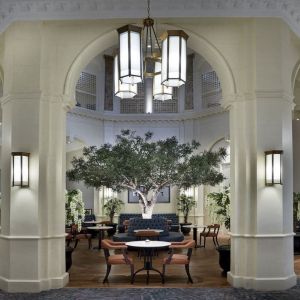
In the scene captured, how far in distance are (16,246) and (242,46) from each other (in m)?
5.00

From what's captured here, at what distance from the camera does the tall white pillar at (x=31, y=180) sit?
772 cm

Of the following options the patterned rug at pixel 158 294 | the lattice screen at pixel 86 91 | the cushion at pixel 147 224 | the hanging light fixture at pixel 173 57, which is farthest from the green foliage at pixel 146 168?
the hanging light fixture at pixel 173 57

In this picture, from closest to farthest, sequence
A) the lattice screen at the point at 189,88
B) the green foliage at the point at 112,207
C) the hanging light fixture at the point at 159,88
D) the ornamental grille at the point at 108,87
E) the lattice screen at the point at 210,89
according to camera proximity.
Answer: the hanging light fixture at the point at 159,88
the green foliage at the point at 112,207
the lattice screen at the point at 210,89
the lattice screen at the point at 189,88
the ornamental grille at the point at 108,87

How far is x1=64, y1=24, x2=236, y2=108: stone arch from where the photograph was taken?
8.25 meters

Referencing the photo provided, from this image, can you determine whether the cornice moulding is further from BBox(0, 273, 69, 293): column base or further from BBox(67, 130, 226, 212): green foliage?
BBox(67, 130, 226, 212): green foliage

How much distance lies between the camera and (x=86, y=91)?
20062 millimetres

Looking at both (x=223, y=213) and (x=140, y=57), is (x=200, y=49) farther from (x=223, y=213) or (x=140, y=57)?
(x=140, y=57)

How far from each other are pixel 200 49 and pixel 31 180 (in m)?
3.73

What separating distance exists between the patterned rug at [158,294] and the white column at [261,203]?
30 centimetres

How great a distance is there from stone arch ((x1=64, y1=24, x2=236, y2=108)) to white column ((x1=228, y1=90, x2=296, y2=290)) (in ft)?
1.51

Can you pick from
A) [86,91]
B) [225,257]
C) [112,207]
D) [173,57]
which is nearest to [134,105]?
[86,91]

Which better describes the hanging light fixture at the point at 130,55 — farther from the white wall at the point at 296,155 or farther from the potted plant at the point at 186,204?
the potted plant at the point at 186,204

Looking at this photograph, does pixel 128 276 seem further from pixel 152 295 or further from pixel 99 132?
pixel 99 132

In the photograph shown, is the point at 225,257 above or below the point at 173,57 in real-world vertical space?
below
